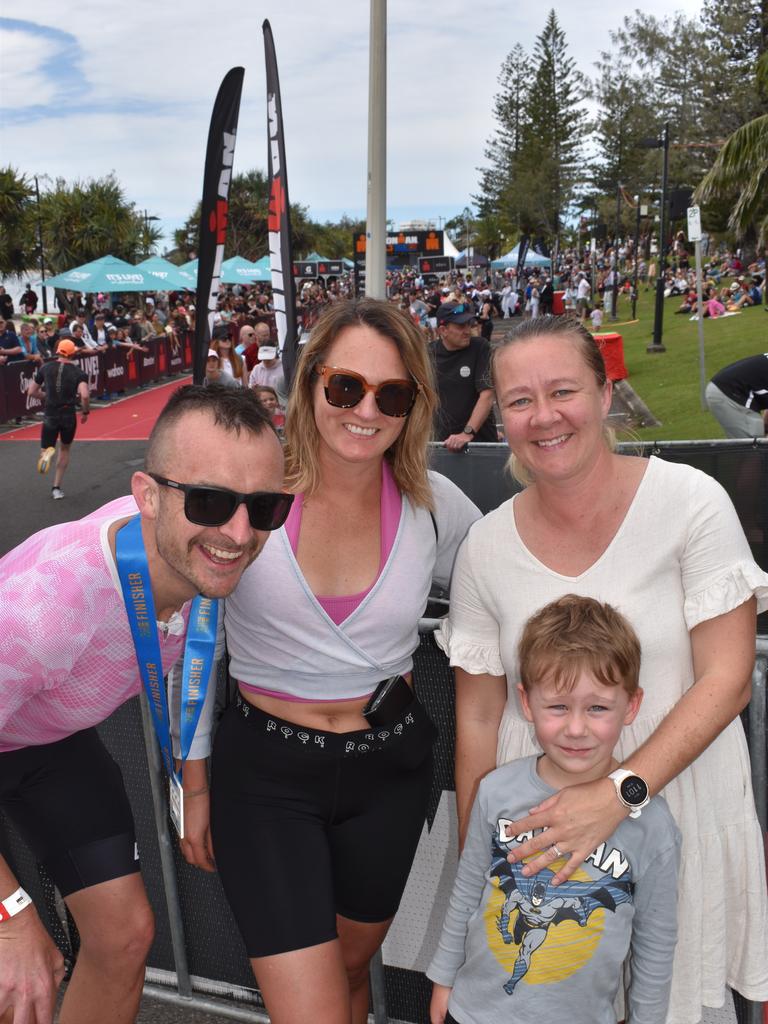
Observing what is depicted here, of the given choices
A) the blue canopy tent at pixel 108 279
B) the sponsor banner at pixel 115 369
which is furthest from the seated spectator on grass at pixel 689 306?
the sponsor banner at pixel 115 369

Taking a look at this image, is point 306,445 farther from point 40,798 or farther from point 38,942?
point 38,942

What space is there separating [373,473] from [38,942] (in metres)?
1.40

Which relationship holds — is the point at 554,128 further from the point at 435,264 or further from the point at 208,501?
the point at 208,501

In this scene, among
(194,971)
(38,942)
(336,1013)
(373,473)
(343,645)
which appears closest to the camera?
(38,942)

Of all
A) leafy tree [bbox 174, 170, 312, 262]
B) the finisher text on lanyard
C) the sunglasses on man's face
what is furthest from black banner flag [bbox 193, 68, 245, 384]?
leafy tree [bbox 174, 170, 312, 262]

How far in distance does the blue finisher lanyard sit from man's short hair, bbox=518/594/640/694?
31.6 inches

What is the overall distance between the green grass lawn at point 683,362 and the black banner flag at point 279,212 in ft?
11.6

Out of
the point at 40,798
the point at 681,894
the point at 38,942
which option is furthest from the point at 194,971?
the point at 681,894

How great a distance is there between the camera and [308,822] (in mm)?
2295

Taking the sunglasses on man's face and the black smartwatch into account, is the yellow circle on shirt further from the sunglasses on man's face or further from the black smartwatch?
the sunglasses on man's face

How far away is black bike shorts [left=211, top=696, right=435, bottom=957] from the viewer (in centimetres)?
223

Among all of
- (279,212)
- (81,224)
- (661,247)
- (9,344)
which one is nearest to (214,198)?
(279,212)

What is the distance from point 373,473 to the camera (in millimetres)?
2572

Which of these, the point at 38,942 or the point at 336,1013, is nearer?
the point at 38,942
